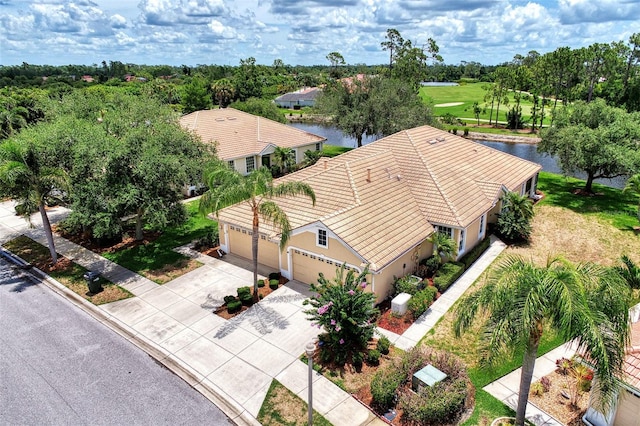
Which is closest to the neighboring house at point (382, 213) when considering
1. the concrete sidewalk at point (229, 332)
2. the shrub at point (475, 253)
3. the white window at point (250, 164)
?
the shrub at point (475, 253)

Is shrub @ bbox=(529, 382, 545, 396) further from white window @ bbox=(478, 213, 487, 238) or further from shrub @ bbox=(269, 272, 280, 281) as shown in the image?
white window @ bbox=(478, 213, 487, 238)

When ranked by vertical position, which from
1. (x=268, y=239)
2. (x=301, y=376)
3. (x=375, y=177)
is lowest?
(x=301, y=376)

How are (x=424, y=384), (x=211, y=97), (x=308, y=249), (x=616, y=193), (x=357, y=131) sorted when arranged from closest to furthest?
1. (x=424, y=384)
2. (x=308, y=249)
3. (x=616, y=193)
4. (x=357, y=131)
5. (x=211, y=97)

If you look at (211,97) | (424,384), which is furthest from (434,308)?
(211,97)

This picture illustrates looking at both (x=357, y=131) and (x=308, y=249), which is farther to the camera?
(x=357, y=131)

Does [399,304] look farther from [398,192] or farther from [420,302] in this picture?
[398,192]

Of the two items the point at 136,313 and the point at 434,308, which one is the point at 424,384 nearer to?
the point at 434,308
